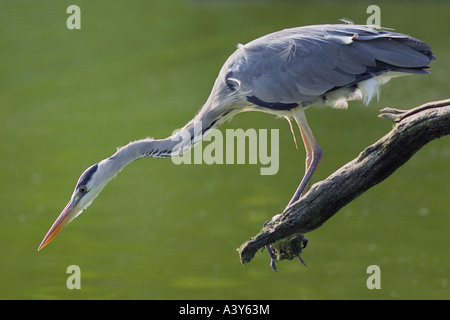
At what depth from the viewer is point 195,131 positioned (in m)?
5.02

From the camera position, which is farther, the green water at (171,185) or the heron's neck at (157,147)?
the green water at (171,185)

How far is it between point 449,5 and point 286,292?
37.7 feet

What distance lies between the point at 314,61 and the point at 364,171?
122cm

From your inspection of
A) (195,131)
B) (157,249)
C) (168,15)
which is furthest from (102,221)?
(168,15)

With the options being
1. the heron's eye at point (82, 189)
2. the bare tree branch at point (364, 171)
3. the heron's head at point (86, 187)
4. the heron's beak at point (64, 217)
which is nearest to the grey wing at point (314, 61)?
the bare tree branch at point (364, 171)

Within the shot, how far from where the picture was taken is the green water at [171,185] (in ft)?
30.4

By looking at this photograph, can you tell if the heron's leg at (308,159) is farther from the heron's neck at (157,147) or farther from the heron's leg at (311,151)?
the heron's neck at (157,147)

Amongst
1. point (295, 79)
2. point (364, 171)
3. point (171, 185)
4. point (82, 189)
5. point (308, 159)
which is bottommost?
point (364, 171)

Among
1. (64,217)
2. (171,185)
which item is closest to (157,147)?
(64,217)

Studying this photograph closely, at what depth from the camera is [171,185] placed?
37.4ft

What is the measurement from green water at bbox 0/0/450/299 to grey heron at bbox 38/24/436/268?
4.24 metres

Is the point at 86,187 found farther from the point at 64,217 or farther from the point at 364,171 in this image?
the point at 364,171

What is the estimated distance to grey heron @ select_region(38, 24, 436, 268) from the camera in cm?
481

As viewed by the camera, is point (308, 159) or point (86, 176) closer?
point (86, 176)
